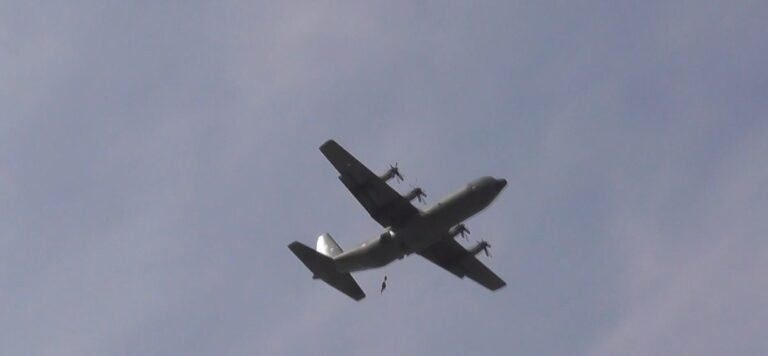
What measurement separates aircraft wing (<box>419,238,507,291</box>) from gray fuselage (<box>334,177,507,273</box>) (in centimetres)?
296

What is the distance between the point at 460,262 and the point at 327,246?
1046cm

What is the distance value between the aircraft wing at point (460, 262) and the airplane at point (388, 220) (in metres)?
0.27

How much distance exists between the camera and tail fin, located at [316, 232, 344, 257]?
88812 millimetres

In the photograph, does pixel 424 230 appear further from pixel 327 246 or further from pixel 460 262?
pixel 327 246

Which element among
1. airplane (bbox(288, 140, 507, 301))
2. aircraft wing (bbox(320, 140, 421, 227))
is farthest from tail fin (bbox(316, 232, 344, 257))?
aircraft wing (bbox(320, 140, 421, 227))

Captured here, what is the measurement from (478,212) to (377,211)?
22.1 feet

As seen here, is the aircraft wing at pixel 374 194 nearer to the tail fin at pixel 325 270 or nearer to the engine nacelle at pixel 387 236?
the engine nacelle at pixel 387 236

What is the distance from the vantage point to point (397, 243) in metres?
79.3

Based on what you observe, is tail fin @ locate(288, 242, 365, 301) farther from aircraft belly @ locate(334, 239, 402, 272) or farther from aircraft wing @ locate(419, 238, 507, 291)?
aircraft wing @ locate(419, 238, 507, 291)

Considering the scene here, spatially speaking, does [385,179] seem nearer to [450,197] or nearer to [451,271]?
[450,197]

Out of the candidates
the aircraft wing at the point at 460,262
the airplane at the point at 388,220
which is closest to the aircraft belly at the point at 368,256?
the airplane at the point at 388,220

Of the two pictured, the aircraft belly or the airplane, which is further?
the aircraft belly

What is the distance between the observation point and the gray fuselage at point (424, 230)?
76750 mm

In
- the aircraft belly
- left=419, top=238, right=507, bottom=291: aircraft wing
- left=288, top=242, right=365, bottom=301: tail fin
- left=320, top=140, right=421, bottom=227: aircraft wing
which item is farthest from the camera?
left=419, top=238, right=507, bottom=291: aircraft wing
